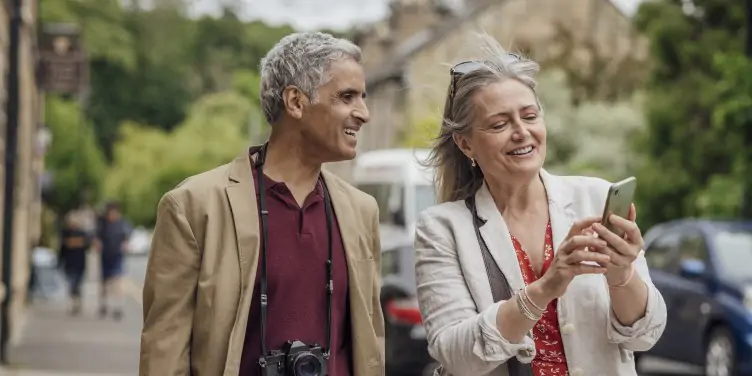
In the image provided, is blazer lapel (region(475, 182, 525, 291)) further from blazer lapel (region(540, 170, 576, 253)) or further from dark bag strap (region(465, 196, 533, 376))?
blazer lapel (region(540, 170, 576, 253))

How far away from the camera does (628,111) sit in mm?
39688

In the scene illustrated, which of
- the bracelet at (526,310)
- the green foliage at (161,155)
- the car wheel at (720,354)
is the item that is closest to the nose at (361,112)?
the bracelet at (526,310)

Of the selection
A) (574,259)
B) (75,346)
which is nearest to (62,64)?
(75,346)

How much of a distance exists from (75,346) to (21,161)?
6.77m

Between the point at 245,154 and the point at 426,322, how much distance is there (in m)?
0.77

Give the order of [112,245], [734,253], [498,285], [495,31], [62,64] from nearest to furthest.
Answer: [498,285]
[734,253]
[112,245]
[62,64]
[495,31]

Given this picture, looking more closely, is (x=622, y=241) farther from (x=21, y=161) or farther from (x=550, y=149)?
(x=550, y=149)

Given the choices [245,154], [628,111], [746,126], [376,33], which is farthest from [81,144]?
[245,154]

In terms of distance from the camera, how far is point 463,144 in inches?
162

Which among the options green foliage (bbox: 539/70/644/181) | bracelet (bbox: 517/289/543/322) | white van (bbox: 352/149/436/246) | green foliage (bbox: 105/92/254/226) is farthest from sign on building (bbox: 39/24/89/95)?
green foliage (bbox: 105/92/254/226)

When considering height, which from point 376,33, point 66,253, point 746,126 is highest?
point 376,33

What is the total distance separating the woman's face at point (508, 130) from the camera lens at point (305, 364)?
681 millimetres

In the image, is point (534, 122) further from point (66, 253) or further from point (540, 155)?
point (66, 253)

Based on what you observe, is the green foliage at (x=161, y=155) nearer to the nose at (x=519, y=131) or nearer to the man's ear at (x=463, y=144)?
the man's ear at (x=463, y=144)
